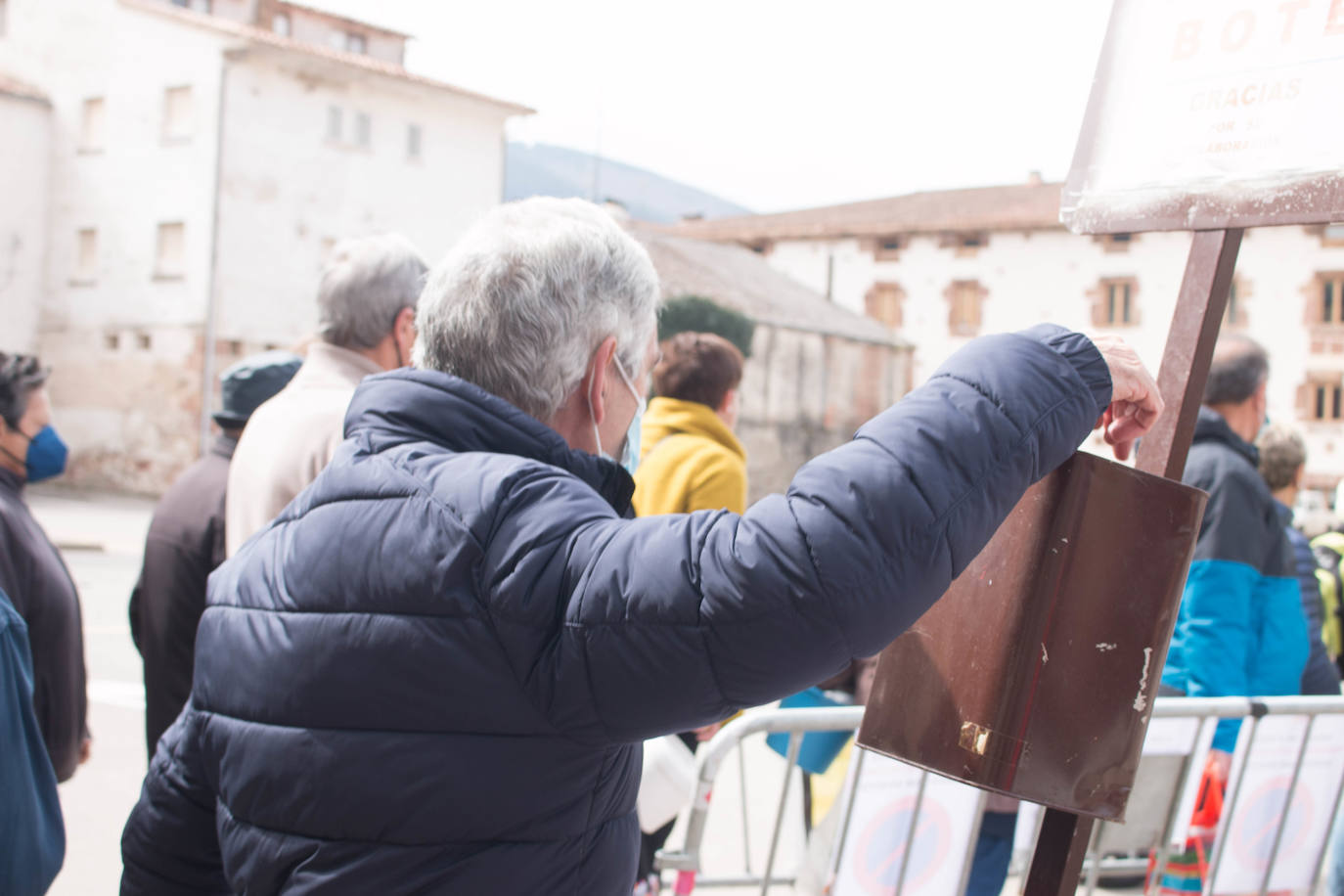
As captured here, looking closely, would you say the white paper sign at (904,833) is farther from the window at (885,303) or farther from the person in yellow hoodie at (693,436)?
the window at (885,303)

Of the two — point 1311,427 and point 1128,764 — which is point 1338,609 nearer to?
point 1128,764

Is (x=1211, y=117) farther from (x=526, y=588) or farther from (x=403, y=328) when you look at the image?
(x=403, y=328)

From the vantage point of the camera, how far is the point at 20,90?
29.3m

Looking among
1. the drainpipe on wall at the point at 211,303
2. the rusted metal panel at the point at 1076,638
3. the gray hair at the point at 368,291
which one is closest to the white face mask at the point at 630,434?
the rusted metal panel at the point at 1076,638

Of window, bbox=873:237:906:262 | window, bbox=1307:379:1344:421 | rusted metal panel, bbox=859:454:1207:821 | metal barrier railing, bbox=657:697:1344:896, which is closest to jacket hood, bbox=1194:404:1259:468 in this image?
metal barrier railing, bbox=657:697:1344:896

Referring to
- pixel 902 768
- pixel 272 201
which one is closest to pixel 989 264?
pixel 272 201

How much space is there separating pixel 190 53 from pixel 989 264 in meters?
24.6

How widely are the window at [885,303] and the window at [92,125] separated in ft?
80.0

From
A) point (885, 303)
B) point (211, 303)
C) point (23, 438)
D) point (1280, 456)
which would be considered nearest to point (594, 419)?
point (23, 438)

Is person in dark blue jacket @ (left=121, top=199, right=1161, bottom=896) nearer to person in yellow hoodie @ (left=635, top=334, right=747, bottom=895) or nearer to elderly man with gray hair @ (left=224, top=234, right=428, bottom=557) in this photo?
elderly man with gray hair @ (left=224, top=234, right=428, bottom=557)

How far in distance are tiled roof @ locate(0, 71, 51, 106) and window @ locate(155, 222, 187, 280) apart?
519cm

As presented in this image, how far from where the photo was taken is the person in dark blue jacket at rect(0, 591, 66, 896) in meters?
2.15

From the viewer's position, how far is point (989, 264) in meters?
39.8

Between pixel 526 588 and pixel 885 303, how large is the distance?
42.0 metres
